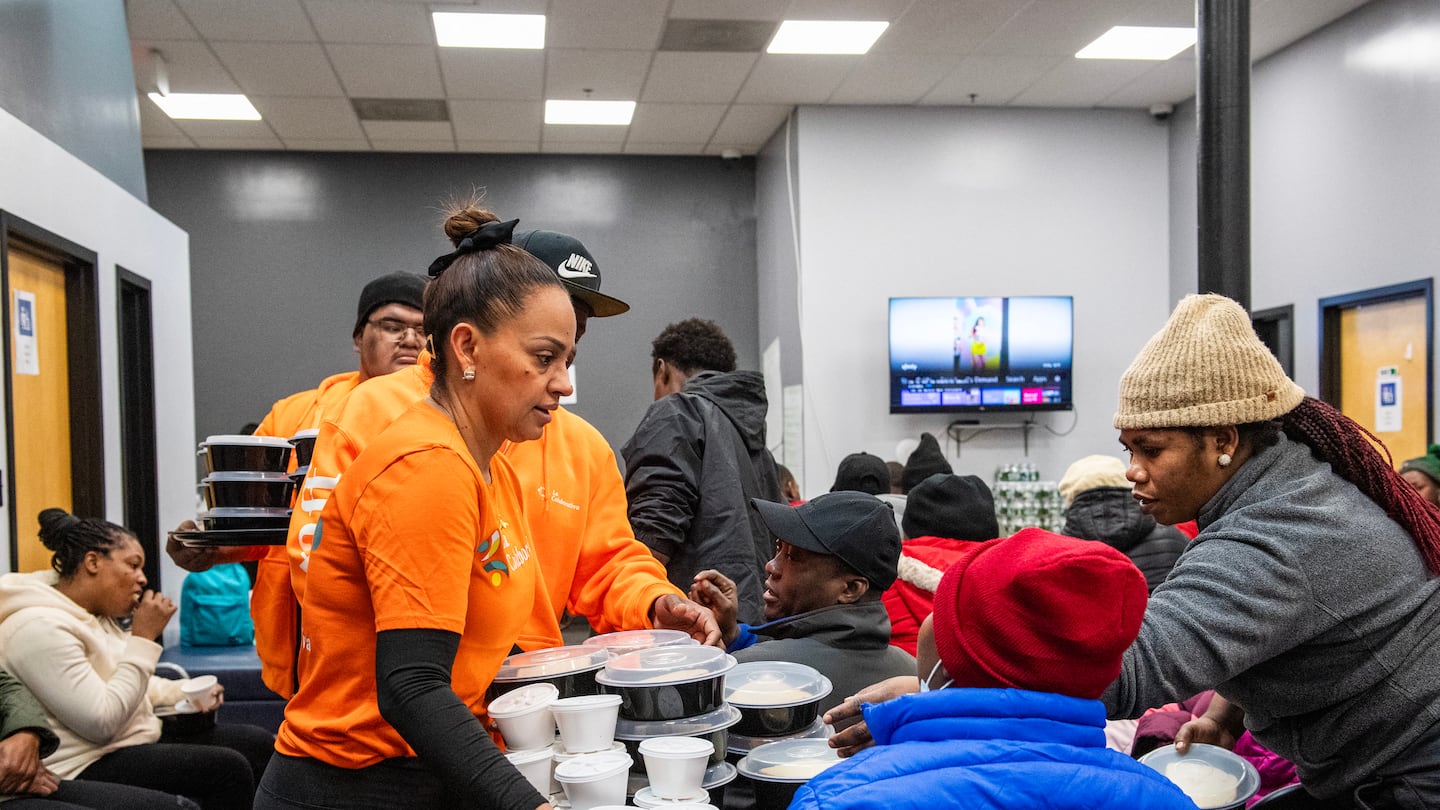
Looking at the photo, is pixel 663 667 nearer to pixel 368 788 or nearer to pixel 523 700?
pixel 523 700

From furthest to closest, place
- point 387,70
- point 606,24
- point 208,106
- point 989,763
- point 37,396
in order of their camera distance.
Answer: point 208,106, point 387,70, point 606,24, point 37,396, point 989,763

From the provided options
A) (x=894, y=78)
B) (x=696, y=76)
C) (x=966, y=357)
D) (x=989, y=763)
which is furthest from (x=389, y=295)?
(x=966, y=357)

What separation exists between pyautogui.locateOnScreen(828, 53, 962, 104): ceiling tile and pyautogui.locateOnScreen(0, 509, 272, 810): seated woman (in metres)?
4.87

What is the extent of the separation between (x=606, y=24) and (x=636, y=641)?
4.86 meters

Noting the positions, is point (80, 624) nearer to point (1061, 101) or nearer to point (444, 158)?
point (444, 158)

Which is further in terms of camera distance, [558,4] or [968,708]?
[558,4]

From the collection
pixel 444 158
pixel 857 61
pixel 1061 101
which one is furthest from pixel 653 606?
pixel 444 158

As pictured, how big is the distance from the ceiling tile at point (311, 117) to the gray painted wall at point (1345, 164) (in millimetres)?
5698

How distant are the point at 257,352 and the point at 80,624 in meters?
5.53

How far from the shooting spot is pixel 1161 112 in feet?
24.4

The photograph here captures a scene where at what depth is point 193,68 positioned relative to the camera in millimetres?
6305

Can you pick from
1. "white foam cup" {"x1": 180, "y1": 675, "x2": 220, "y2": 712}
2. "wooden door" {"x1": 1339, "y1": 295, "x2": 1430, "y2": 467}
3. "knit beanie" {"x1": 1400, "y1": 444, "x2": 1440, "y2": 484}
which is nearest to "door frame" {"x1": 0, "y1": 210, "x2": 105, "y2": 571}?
"white foam cup" {"x1": 180, "y1": 675, "x2": 220, "y2": 712}

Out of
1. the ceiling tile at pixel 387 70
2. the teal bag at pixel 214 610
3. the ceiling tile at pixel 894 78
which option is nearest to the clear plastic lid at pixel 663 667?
the teal bag at pixel 214 610

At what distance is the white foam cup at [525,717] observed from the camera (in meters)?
1.29
